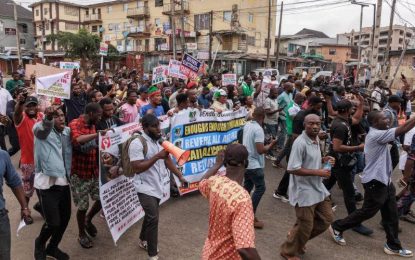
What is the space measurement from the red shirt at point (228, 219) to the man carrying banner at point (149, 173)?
54.9 inches

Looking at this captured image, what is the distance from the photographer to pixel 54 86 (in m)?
5.62

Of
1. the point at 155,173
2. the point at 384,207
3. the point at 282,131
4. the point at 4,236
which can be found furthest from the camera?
the point at 282,131

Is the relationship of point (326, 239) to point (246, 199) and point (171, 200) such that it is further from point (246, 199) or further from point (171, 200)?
point (246, 199)

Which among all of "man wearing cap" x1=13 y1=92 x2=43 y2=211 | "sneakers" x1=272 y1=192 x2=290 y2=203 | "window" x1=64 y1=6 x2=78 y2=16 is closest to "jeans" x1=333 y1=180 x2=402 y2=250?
"sneakers" x1=272 y1=192 x2=290 y2=203

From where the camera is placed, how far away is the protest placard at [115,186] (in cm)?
439

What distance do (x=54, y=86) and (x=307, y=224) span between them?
162 inches

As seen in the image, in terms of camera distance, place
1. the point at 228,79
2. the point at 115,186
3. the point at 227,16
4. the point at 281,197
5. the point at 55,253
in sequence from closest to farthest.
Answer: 1. the point at 55,253
2. the point at 115,186
3. the point at 281,197
4. the point at 228,79
5. the point at 227,16

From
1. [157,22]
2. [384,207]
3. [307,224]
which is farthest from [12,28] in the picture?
[384,207]

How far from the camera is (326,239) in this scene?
4.89 metres

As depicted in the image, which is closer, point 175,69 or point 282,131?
point 282,131

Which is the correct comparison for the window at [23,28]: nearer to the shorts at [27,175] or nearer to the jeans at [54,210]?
the shorts at [27,175]

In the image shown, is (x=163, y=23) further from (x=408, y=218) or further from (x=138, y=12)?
(x=408, y=218)

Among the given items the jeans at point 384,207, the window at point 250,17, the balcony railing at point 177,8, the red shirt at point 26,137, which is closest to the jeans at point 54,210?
the red shirt at point 26,137

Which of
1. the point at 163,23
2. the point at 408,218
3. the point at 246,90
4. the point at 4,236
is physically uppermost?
the point at 163,23
